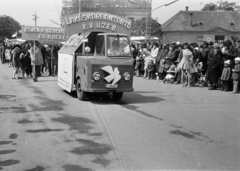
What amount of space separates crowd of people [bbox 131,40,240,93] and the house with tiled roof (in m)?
57.0

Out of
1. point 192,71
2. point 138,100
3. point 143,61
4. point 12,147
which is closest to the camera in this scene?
point 12,147

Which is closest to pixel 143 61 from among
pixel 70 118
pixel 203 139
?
pixel 70 118

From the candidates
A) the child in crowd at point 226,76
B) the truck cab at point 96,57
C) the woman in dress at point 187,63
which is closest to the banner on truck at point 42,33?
the truck cab at point 96,57

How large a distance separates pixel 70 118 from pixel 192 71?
8897mm

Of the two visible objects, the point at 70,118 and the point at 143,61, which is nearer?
the point at 70,118

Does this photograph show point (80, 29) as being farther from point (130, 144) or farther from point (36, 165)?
point (36, 165)

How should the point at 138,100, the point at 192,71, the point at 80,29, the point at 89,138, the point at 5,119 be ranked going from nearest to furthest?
the point at 89,138
the point at 5,119
the point at 138,100
the point at 80,29
the point at 192,71

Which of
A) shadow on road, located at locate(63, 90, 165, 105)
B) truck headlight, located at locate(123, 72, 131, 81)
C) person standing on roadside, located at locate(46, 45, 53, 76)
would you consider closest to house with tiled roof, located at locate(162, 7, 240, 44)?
person standing on roadside, located at locate(46, 45, 53, 76)

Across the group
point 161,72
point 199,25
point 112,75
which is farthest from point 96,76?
point 199,25

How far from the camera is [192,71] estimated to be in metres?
16.9

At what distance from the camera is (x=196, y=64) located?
17.6 meters

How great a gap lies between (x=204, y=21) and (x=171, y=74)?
209ft

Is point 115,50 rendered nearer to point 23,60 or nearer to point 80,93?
point 80,93

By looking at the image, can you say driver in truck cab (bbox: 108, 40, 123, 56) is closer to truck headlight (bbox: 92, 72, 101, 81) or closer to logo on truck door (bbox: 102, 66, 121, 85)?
logo on truck door (bbox: 102, 66, 121, 85)
